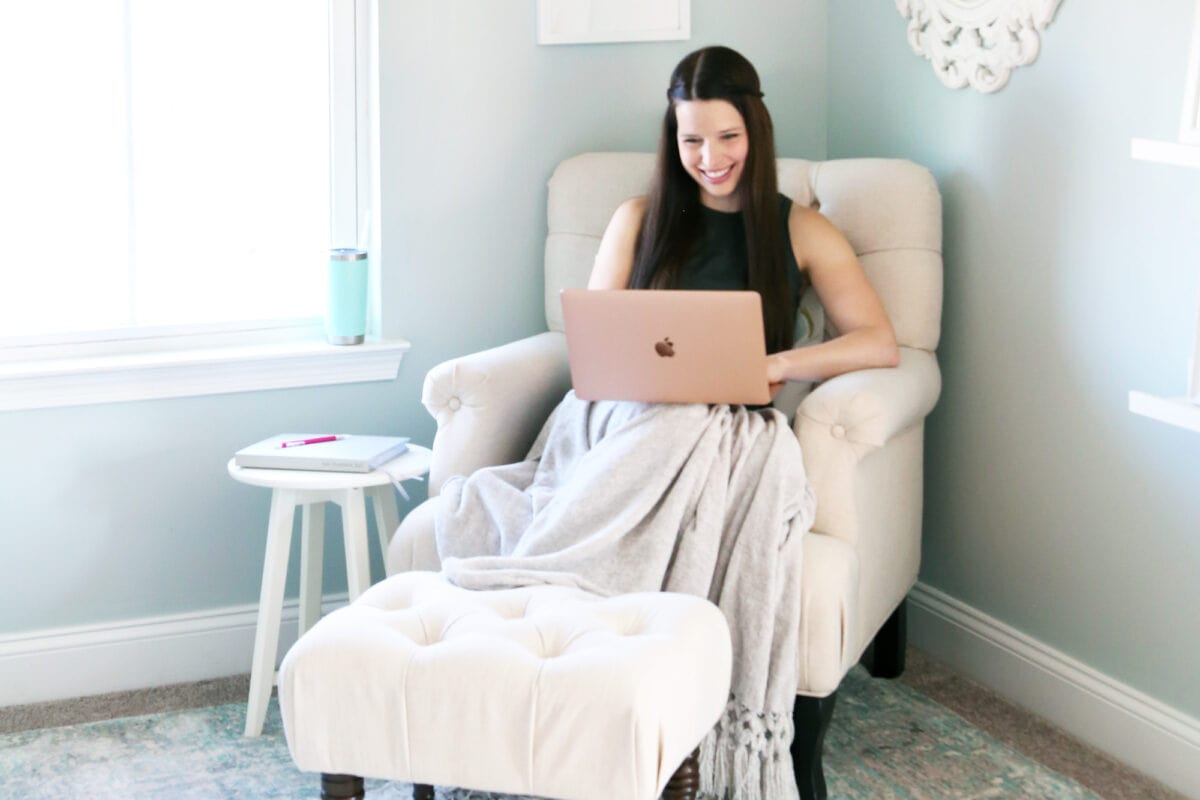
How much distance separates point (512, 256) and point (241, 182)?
0.55m

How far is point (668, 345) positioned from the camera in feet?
7.26

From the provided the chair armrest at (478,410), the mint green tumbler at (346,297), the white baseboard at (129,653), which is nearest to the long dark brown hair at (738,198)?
the chair armrest at (478,410)

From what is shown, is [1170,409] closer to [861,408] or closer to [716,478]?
[861,408]

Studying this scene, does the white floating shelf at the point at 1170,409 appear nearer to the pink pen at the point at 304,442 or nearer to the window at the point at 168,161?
the pink pen at the point at 304,442

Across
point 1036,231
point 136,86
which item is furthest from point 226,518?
point 1036,231

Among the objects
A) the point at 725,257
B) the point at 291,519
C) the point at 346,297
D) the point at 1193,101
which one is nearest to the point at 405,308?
the point at 346,297

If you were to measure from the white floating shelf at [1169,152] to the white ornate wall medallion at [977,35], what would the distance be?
0.66 meters

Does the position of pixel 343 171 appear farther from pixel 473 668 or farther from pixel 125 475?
pixel 473 668

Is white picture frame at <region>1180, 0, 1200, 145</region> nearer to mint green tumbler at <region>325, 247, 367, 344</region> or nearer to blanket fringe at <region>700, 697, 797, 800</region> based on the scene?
blanket fringe at <region>700, 697, 797, 800</region>

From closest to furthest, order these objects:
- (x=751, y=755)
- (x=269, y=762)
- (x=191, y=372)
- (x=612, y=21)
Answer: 1. (x=751, y=755)
2. (x=269, y=762)
3. (x=191, y=372)
4. (x=612, y=21)

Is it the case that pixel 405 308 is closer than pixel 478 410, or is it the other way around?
pixel 478 410

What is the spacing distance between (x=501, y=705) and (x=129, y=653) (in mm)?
1264

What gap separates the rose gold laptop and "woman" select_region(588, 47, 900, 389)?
0.21 meters

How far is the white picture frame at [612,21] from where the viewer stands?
288 cm
